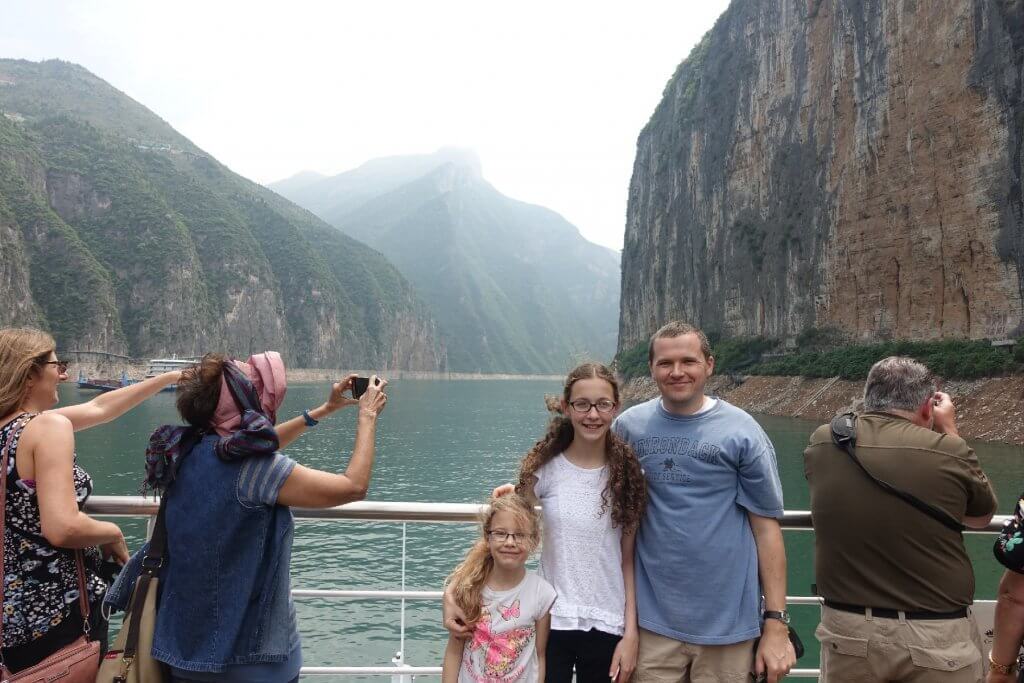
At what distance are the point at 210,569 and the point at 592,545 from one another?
1.29m

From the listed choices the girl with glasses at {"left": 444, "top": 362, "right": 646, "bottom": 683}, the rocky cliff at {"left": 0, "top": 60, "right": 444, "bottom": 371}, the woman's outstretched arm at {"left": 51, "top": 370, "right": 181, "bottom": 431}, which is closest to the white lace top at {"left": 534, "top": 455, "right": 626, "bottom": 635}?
the girl with glasses at {"left": 444, "top": 362, "right": 646, "bottom": 683}

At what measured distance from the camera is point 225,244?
468ft

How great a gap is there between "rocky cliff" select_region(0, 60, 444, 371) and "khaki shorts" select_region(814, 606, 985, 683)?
10849 centimetres

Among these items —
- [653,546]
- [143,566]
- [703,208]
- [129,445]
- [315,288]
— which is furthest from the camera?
[315,288]

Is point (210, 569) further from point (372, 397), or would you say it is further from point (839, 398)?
point (839, 398)

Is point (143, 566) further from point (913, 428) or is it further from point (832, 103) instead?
point (832, 103)

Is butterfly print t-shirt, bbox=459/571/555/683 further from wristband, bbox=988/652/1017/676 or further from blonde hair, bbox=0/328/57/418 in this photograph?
blonde hair, bbox=0/328/57/418

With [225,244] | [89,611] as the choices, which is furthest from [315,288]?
[89,611]

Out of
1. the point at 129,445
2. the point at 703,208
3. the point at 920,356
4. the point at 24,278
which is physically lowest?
the point at 129,445

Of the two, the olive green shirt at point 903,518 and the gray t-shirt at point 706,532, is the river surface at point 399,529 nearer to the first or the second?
the gray t-shirt at point 706,532

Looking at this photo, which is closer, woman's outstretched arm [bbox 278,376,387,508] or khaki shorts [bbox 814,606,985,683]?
woman's outstretched arm [bbox 278,376,387,508]

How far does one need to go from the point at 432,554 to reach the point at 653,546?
13450mm

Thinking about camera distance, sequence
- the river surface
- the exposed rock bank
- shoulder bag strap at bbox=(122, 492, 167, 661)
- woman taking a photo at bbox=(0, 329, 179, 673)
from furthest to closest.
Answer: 1. the exposed rock bank
2. the river surface
3. woman taking a photo at bbox=(0, 329, 179, 673)
4. shoulder bag strap at bbox=(122, 492, 167, 661)

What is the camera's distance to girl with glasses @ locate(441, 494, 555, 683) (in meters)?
2.50
